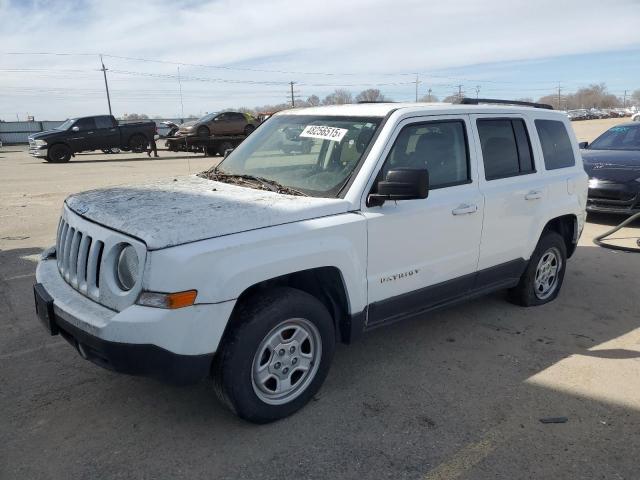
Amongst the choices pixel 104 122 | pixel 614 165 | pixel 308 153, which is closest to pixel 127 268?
pixel 308 153

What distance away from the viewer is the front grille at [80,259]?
294cm

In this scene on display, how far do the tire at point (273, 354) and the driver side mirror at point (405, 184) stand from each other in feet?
2.62

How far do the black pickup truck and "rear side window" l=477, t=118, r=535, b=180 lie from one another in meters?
20.5

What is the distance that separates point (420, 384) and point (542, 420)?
78 centimetres

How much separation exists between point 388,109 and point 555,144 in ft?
6.91

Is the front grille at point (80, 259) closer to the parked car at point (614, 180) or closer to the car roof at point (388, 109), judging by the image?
the car roof at point (388, 109)

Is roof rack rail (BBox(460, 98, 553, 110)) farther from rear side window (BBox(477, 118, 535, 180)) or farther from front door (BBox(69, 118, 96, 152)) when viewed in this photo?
front door (BBox(69, 118, 96, 152))

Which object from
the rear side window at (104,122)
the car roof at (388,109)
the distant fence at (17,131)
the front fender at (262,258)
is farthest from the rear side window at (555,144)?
the distant fence at (17,131)

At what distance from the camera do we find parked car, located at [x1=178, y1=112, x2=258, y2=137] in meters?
22.7

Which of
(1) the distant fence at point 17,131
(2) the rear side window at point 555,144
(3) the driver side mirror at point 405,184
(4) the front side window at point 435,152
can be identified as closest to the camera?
(3) the driver side mirror at point 405,184

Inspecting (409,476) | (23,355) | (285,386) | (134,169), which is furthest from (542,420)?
(134,169)

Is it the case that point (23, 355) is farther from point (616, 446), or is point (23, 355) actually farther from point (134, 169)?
point (134, 169)

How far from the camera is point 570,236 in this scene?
5379mm

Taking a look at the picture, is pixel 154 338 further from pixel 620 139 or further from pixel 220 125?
pixel 220 125
